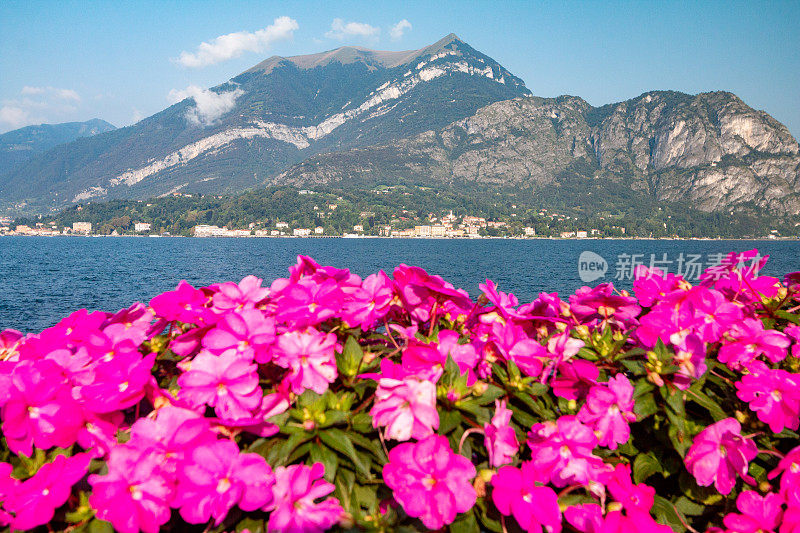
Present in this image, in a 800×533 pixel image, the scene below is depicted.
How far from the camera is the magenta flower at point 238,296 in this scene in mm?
1430

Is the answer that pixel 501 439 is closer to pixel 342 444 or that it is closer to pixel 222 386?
pixel 342 444

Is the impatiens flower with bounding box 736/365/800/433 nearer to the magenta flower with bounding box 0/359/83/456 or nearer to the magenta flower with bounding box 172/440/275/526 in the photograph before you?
the magenta flower with bounding box 172/440/275/526

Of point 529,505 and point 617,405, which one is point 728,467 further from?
point 529,505

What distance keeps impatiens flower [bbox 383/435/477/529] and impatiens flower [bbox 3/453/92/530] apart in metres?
0.71

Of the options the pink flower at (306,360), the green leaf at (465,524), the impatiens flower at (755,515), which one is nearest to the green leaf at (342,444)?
the pink flower at (306,360)

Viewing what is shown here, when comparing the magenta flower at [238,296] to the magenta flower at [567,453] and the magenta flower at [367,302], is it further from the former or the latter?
the magenta flower at [567,453]

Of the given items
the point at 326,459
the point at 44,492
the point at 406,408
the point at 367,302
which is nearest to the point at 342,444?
the point at 326,459

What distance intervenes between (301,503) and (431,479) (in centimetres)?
30

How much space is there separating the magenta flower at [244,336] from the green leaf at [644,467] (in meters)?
1.12

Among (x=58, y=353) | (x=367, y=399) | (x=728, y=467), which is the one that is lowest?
(x=728, y=467)

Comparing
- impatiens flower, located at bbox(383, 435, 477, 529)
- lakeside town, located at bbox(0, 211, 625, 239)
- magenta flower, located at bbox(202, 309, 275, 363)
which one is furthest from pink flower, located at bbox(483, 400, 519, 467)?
lakeside town, located at bbox(0, 211, 625, 239)

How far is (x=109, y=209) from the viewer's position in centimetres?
16400

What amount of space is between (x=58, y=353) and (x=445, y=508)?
112cm

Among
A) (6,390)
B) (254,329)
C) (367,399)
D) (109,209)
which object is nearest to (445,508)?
(367,399)
